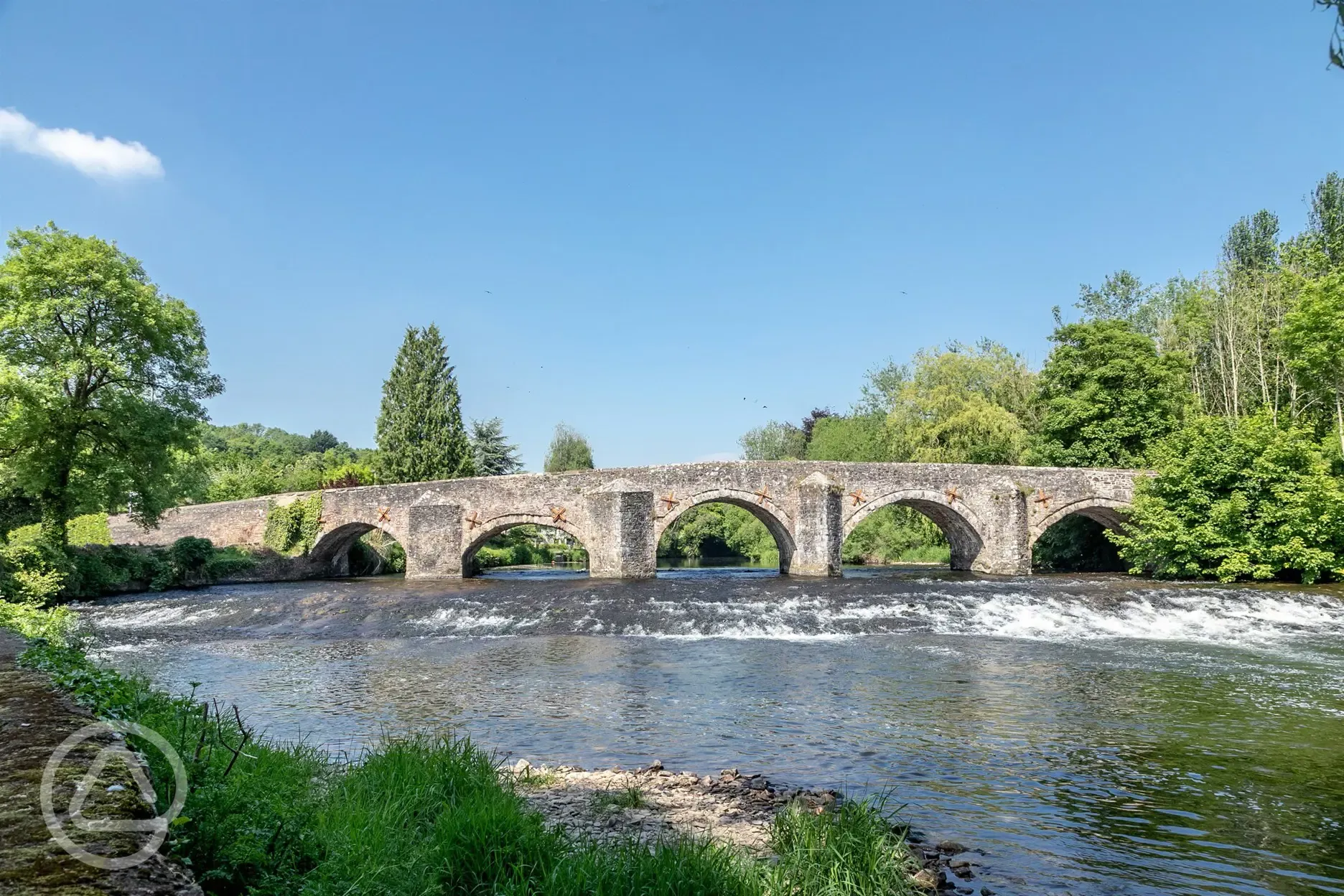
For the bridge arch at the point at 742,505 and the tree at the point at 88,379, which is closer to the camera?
the tree at the point at 88,379

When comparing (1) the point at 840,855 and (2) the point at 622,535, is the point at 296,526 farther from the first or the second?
(1) the point at 840,855

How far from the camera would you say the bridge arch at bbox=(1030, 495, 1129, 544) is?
26.1m

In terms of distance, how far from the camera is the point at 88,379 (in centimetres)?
2014

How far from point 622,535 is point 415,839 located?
2075 cm

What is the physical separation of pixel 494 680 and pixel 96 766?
26.7ft

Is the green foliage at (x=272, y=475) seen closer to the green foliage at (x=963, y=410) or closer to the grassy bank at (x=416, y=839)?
the grassy bank at (x=416, y=839)

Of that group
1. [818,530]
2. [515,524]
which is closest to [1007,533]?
[818,530]

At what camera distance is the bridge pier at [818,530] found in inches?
A: 996

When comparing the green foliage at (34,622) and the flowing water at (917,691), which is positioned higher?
the green foliage at (34,622)

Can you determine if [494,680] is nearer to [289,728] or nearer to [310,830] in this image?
[289,728]

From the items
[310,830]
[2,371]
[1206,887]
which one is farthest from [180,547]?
[1206,887]

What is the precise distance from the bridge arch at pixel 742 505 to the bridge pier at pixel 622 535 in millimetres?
430

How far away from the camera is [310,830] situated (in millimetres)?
3424

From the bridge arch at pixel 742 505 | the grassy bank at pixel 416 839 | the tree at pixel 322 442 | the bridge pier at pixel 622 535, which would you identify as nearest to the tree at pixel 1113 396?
the bridge arch at pixel 742 505
